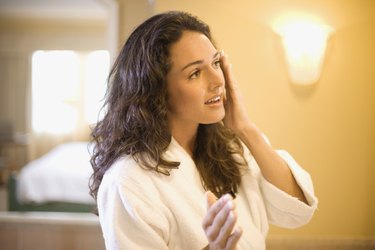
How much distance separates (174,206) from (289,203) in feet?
1.17

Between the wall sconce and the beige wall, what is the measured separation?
0.13 ft

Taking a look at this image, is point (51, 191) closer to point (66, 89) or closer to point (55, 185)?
point (55, 185)

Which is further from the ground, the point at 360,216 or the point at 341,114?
the point at 341,114

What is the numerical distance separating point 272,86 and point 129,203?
1099 mm

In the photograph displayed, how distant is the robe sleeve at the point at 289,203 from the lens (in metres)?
1.09

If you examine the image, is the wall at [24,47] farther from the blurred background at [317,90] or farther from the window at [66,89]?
the blurred background at [317,90]

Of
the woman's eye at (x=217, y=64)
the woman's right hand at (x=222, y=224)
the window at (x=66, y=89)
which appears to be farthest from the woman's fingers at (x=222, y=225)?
the window at (x=66, y=89)

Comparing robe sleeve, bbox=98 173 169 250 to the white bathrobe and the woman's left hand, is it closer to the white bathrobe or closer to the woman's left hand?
the white bathrobe

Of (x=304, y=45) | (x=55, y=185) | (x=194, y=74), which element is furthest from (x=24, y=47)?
(x=194, y=74)

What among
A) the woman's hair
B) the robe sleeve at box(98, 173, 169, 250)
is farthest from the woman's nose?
the robe sleeve at box(98, 173, 169, 250)

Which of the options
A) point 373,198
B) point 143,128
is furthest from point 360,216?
point 143,128

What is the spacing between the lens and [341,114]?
5.77 ft

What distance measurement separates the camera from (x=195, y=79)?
956 millimetres

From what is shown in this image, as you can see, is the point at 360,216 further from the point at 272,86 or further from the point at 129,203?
the point at 129,203
